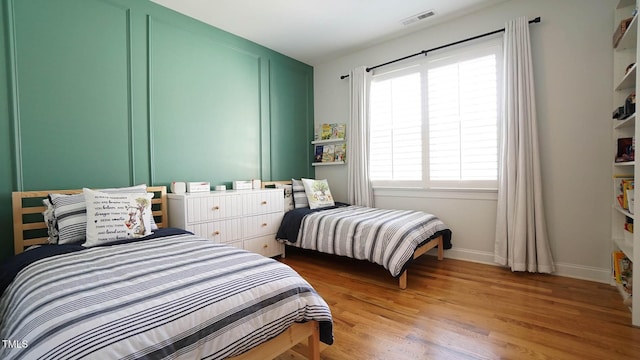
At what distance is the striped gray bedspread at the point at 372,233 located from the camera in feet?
8.13

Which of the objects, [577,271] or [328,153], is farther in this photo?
[328,153]

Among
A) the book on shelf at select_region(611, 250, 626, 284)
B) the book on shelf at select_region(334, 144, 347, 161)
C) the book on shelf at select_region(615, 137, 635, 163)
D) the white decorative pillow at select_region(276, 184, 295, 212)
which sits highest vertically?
the book on shelf at select_region(334, 144, 347, 161)

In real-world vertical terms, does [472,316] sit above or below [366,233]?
below

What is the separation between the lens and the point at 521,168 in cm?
269

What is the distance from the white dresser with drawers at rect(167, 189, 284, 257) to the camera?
260cm

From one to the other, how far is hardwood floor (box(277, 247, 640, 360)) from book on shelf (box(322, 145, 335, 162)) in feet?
6.12

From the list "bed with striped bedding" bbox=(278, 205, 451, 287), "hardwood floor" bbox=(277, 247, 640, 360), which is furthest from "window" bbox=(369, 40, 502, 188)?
"hardwood floor" bbox=(277, 247, 640, 360)

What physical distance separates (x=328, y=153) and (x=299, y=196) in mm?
962

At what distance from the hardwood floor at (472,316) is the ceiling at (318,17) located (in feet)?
8.62

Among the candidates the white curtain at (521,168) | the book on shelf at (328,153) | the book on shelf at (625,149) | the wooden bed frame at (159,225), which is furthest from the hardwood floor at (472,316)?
the book on shelf at (328,153)

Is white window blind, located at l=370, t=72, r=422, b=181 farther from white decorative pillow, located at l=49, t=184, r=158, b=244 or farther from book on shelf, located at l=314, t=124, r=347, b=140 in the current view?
white decorative pillow, located at l=49, t=184, r=158, b=244

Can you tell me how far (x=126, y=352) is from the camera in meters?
0.84

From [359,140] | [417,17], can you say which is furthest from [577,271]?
[417,17]

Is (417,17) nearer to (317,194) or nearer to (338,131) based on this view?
(338,131)
